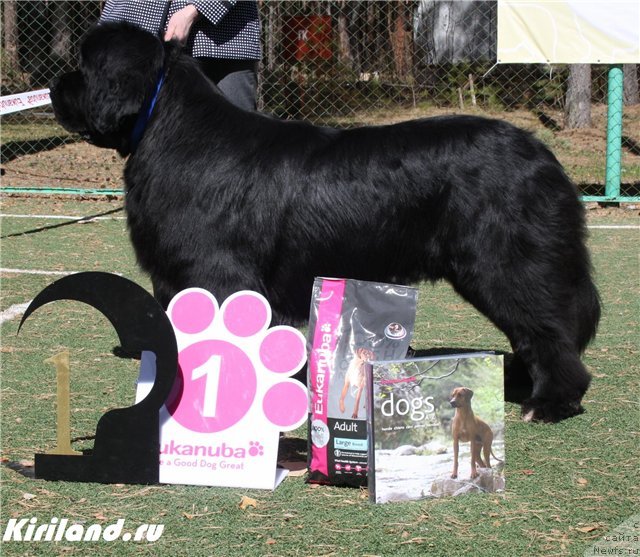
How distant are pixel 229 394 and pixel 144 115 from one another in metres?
1.25

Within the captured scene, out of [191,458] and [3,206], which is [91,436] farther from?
[3,206]

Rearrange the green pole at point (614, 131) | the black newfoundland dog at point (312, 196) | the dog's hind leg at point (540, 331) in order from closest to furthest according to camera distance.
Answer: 1. the black newfoundland dog at point (312, 196)
2. the dog's hind leg at point (540, 331)
3. the green pole at point (614, 131)

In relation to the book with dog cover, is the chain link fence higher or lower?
higher

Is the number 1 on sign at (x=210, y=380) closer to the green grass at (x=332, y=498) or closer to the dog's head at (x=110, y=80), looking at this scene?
the green grass at (x=332, y=498)

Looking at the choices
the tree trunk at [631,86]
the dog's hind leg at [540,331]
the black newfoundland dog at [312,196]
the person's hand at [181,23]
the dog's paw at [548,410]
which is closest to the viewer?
the black newfoundland dog at [312,196]

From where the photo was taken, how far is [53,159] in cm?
1252

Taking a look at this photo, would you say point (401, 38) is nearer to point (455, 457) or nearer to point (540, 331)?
point (540, 331)

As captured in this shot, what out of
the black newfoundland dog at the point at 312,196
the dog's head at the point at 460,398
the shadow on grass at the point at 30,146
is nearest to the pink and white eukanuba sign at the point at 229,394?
the black newfoundland dog at the point at 312,196

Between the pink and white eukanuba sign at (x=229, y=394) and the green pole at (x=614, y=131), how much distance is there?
721 centimetres

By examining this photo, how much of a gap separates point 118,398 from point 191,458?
1034 mm

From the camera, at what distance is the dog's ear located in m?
3.62

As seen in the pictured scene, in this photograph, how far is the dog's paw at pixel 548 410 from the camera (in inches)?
152

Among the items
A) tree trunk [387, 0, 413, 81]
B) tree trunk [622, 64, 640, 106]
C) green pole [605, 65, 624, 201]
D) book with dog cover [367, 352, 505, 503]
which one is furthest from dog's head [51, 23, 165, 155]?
tree trunk [622, 64, 640, 106]

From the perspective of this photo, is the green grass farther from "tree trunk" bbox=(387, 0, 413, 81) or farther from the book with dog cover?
"tree trunk" bbox=(387, 0, 413, 81)
